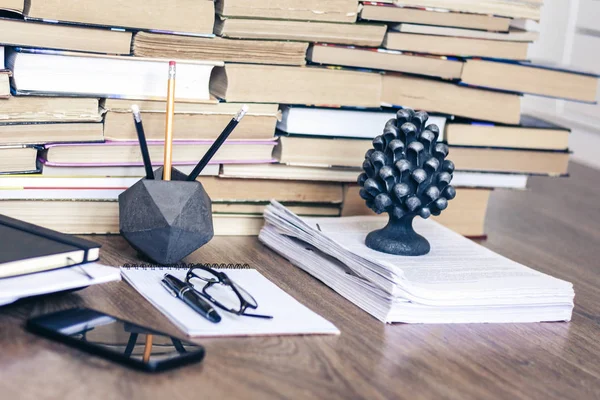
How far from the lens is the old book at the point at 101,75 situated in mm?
1149

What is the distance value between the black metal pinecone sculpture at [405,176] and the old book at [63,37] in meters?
0.37

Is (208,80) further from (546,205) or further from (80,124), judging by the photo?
(546,205)

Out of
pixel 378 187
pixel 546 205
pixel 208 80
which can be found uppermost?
pixel 208 80

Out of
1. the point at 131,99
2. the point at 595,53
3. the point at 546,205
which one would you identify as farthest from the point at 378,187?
the point at 595,53

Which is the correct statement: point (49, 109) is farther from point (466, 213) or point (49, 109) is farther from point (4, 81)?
point (466, 213)

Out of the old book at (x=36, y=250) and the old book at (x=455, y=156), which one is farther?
the old book at (x=455, y=156)

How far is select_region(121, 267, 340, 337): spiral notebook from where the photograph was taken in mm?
940

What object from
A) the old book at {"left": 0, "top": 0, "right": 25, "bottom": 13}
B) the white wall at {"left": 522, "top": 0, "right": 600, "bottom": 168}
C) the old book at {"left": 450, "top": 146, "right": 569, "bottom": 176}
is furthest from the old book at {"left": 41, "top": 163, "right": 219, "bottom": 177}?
the white wall at {"left": 522, "top": 0, "right": 600, "bottom": 168}

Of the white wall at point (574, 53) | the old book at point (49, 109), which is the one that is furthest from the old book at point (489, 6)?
the white wall at point (574, 53)

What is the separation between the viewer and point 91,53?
1177mm

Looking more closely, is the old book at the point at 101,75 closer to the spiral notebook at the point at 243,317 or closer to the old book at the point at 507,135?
the spiral notebook at the point at 243,317

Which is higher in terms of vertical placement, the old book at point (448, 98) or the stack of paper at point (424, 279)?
the old book at point (448, 98)

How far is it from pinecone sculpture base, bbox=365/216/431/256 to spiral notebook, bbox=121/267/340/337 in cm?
17

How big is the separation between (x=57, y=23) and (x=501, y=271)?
0.66m
